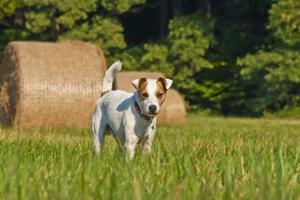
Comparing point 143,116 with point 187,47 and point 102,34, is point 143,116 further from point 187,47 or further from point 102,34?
point 102,34

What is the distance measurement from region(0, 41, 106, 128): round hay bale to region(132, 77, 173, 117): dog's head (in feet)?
28.9

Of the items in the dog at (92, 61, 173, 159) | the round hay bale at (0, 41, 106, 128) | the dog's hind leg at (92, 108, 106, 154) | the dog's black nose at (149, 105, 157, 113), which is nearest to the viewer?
the dog's black nose at (149, 105, 157, 113)

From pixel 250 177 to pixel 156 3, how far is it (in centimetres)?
3061

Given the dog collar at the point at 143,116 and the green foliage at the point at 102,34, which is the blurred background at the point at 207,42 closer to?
the green foliage at the point at 102,34

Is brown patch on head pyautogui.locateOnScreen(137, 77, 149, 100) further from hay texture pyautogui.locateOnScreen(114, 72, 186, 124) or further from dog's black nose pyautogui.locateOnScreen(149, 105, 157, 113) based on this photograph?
hay texture pyautogui.locateOnScreen(114, 72, 186, 124)

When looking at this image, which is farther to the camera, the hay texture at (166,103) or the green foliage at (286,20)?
the green foliage at (286,20)

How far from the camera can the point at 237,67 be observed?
3297 centimetres

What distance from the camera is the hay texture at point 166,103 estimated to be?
2089cm

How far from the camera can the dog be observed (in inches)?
312

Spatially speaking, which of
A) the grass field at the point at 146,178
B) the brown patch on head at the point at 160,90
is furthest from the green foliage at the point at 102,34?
the grass field at the point at 146,178

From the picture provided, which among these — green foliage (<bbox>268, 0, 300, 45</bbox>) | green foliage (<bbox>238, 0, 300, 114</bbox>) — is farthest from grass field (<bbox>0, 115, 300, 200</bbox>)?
green foliage (<bbox>238, 0, 300, 114</bbox>)

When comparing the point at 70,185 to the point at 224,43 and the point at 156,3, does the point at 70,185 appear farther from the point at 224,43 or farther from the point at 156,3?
Result: the point at 156,3

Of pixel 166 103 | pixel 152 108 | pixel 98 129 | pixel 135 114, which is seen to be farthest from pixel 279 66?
pixel 152 108

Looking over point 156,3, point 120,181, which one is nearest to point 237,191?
point 120,181
